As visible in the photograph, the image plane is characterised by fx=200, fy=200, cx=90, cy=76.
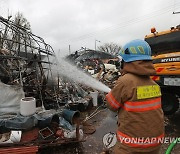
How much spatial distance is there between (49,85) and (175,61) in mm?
4371

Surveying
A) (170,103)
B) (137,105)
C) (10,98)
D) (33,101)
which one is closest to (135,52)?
(137,105)

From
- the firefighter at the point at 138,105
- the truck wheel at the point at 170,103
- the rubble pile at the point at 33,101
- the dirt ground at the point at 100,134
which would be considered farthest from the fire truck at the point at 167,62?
the firefighter at the point at 138,105

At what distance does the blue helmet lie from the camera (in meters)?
2.02

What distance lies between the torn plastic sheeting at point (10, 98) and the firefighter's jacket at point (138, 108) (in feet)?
12.6

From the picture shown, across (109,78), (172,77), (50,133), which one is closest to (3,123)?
(50,133)

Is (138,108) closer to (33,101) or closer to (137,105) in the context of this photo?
(137,105)

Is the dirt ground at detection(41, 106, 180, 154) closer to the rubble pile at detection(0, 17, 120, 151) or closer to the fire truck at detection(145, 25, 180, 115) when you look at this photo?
the rubble pile at detection(0, 17, 120, 151)

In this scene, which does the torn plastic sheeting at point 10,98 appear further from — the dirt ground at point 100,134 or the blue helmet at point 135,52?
the blue helmet at point 135,52

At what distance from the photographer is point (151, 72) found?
1977 millimetres

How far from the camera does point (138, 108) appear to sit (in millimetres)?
1959

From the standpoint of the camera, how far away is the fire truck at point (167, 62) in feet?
18.9

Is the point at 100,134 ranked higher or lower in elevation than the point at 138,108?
lower

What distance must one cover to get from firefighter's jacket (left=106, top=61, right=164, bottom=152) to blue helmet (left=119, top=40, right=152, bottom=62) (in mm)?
55

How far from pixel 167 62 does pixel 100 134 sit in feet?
9.47
